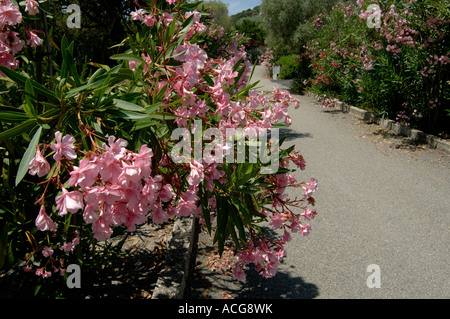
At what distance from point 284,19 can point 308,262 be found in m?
17.1

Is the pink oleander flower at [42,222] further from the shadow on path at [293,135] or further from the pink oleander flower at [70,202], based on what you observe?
the shadow on path at [293,135]

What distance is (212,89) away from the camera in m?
1.87

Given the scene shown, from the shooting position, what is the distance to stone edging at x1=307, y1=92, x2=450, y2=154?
6.45 meters

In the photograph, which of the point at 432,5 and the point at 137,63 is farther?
the point at 432,5

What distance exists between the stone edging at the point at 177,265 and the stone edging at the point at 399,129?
5.24 m

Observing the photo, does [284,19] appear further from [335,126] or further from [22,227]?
[22,227]

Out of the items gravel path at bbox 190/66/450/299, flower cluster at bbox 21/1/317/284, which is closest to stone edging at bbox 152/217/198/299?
gravel path at bbox 190/66/450/299

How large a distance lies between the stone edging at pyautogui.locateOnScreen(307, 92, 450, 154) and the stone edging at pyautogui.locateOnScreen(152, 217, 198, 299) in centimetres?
524

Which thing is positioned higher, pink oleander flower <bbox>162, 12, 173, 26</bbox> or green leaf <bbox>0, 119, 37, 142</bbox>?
pink oleander flower <bbox>162, 12, 173, 26</bbox>

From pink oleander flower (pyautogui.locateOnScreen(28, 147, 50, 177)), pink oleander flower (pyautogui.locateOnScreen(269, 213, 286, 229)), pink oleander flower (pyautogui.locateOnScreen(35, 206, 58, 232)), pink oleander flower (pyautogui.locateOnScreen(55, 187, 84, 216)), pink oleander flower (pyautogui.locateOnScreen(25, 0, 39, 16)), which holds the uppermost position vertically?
pink oleander flower (pyautogui.locateOnScreen(25, 0, 39, 16))

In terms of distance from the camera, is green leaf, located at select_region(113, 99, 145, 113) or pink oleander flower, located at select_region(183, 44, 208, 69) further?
pink oleander flower, located at select_region(183, 44, 208, 69)

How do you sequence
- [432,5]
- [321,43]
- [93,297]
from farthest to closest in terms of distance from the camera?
[321,43] < [432,5] < [93,297]

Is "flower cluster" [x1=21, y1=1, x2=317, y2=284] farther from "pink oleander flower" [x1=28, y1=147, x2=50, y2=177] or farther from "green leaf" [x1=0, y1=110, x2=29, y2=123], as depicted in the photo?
"green leaf" [x1=0, y1=110, x2=29, y2=123]

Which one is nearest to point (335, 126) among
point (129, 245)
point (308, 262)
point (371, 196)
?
point (371, 196)
